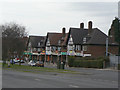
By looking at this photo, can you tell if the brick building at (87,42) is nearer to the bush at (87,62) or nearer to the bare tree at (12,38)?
the bush at (87,62)

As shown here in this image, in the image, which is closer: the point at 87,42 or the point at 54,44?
the point at 87,42

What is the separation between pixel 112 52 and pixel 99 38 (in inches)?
203

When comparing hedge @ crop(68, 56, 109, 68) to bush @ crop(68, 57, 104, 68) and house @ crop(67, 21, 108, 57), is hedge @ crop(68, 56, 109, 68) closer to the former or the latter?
bush @ crop(68, 57, 104, 68)

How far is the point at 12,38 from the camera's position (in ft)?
177

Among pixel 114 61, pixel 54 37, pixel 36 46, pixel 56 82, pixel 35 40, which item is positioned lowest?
pixel 56 82

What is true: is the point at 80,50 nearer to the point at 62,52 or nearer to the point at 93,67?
the point at 62,52

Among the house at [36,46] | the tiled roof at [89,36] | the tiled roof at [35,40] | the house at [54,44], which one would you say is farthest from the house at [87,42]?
the tiled roof at [35,40]

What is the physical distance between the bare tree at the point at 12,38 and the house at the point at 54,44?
22.8 m

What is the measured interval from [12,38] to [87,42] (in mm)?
22544

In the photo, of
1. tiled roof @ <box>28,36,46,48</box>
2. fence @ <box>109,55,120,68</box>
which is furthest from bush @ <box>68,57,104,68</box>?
tiled roof @ <box>28,36,46,48</box>

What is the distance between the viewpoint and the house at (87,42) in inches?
2697

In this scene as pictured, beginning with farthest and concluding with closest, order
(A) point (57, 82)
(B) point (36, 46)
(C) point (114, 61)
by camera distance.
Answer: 1. (B) point (36, 46)
2. (C) point (114, 61)
3. (A) point (57, 82)

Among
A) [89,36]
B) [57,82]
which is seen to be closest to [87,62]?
[89,36]

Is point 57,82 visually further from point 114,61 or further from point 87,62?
point 87,62
